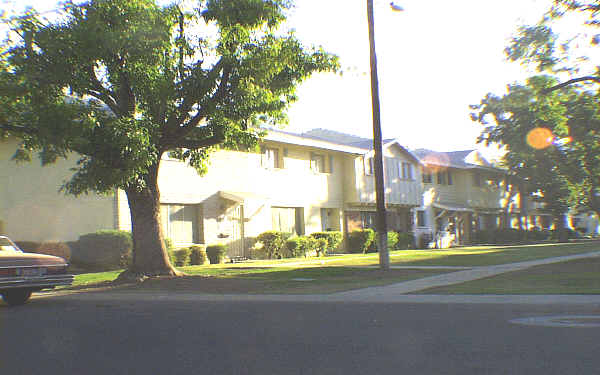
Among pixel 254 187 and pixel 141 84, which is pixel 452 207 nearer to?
pixel 254 187

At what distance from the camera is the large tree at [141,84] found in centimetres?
1400

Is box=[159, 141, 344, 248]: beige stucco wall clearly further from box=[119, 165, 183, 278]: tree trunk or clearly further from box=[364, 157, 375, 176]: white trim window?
box=[119, 165, 183, 278]: tree trunk

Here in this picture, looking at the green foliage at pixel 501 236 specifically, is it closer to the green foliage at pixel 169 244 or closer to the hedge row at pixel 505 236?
the hedge row at pixel 505 236

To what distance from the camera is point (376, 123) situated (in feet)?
57.7

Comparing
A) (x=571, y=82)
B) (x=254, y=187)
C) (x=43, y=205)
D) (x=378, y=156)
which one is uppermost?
(x=571, y=82)

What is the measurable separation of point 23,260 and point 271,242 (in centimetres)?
1654

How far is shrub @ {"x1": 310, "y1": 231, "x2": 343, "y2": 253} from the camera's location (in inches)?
1195

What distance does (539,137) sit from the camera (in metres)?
30.5

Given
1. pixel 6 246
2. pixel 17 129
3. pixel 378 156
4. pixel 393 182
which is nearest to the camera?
pixel 6 246

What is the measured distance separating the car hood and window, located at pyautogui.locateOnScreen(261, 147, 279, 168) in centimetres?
1720

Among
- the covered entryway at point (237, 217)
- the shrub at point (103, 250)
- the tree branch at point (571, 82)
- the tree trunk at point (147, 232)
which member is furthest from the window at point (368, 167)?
the tree trunk at point (147, 232)

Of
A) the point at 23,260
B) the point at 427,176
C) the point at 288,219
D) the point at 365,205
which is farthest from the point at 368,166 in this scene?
the point at 23,260

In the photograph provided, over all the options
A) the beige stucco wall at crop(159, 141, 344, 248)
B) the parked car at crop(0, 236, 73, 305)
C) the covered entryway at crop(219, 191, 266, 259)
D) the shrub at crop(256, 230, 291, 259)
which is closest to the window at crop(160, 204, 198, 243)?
the beige stucco wall at crop(159, 141, 344, 248)

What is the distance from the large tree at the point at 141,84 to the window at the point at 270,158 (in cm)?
1180
